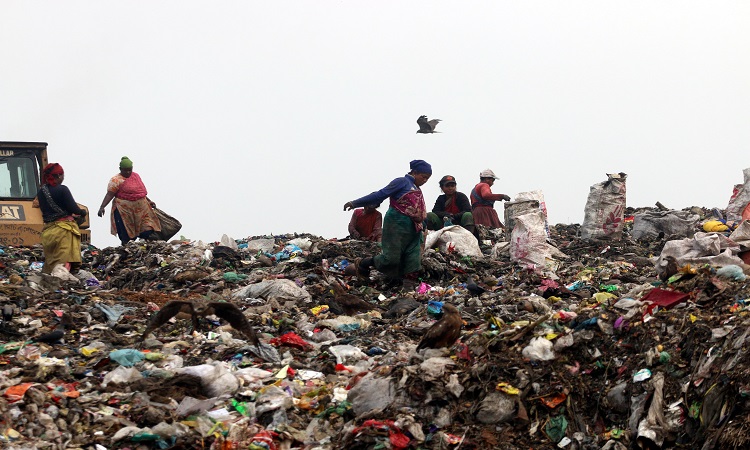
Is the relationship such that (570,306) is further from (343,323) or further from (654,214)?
(654,214)

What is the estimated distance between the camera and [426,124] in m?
13.5

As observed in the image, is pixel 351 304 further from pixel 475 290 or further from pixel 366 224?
A: pixel 366 224

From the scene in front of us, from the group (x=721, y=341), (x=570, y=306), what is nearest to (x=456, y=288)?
(x=570, y=306)

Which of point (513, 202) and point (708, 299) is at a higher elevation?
point (513, 202)

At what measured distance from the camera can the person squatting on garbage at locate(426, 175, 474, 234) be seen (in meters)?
13.8

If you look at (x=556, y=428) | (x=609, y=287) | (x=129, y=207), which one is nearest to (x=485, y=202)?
(x=609, y=287)

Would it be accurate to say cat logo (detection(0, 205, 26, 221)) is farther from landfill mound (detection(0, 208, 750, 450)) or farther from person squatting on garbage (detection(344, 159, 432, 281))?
person squatting on garbage (detection(344, 159, 432, 281))

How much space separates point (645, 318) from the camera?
21.0ft

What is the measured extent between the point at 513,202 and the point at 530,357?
6.93 metres

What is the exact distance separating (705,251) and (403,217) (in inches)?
124

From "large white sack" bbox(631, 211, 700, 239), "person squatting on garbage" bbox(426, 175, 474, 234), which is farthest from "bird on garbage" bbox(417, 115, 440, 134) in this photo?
"large white sack" bbox(631, 211, 700, 239)

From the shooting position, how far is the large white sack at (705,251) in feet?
29.1

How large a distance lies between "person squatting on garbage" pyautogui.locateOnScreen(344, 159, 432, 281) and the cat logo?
681 centimetres

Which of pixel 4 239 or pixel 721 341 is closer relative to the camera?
pixel 721 341
